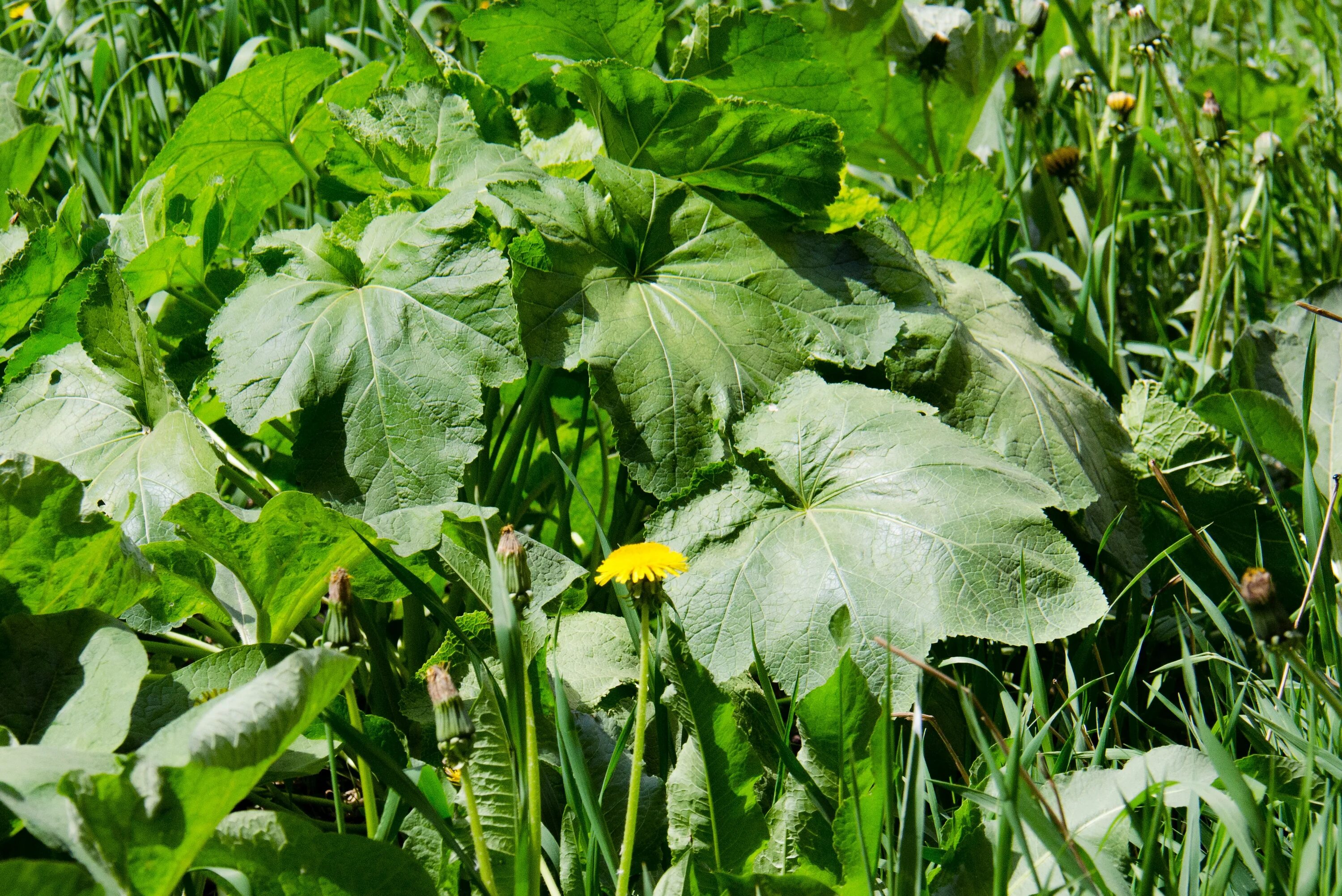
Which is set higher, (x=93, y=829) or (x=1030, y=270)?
(x=93, y=829)

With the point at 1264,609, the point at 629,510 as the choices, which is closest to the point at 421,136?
the point at 629,510

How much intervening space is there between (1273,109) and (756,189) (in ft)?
6.87

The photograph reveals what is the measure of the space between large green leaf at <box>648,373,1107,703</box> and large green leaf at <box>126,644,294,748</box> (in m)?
0.50

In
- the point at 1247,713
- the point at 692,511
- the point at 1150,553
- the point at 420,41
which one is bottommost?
the point at 1150,553

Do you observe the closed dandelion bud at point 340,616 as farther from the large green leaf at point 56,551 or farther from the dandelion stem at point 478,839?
the large green leaf at point 56,551

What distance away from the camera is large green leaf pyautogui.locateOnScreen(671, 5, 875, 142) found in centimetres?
169

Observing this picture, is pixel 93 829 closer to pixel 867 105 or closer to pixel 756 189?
pixel 756 189

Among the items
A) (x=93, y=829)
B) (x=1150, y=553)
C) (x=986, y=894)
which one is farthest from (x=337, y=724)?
(x=1150, y=553)

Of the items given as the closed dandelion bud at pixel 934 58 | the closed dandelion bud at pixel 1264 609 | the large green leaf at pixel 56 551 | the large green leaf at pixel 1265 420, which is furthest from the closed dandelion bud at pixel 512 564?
the closed dandelion bud at pixel 934 58

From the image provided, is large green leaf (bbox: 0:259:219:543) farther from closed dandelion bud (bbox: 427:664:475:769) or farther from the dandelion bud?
the dandelion bud

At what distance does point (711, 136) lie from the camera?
1.64 meters

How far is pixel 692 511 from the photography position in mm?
1478

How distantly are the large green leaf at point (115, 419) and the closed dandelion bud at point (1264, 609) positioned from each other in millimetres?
1167

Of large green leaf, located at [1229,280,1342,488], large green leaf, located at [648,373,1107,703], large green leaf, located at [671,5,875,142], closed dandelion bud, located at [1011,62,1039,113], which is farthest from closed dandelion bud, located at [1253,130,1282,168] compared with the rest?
large green leaf, located at [648,373,1107,703]
